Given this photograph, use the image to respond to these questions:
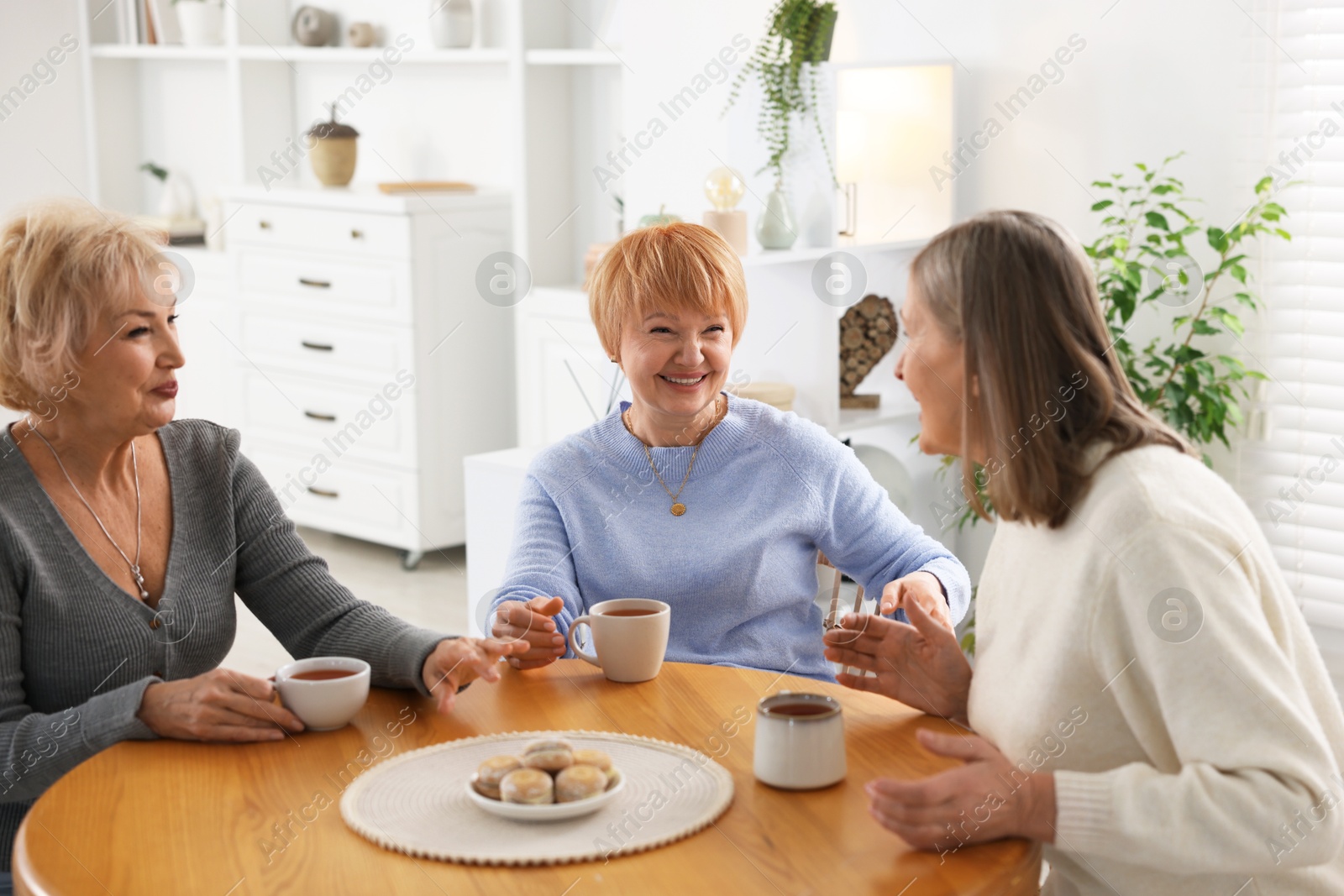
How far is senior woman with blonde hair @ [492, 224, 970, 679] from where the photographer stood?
189 centimetres

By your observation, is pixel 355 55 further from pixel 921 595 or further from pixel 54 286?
pixel 921 595

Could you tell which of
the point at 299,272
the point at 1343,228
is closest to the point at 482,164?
the point at 299,272

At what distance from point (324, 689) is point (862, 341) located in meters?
2.25

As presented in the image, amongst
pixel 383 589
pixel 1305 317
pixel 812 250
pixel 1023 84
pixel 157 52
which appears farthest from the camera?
pixel 157 52

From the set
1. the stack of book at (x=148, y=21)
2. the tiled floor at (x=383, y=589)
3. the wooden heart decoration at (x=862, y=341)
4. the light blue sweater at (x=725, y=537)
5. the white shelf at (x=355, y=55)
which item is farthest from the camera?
the stack of book at (x=148, y=21)

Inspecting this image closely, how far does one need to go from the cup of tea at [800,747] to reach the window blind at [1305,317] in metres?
2.19

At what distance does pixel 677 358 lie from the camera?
191cm

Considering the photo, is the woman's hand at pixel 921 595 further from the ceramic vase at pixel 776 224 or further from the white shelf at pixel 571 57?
the white shelf at pixel 571 57

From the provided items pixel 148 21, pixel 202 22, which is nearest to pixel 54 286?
pixel 202 22

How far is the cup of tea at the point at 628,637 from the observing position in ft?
5.08

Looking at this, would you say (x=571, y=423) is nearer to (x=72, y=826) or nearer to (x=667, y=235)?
(x=667, y=235)

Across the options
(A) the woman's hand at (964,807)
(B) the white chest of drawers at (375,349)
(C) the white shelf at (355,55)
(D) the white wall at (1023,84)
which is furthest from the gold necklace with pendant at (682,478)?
(C) the white shelf at (355,55)

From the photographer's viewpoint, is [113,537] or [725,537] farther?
[725,537]

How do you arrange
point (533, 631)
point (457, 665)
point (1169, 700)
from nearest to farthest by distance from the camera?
point (1169, 700) → point (457, 665) → point (533, 631)
